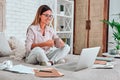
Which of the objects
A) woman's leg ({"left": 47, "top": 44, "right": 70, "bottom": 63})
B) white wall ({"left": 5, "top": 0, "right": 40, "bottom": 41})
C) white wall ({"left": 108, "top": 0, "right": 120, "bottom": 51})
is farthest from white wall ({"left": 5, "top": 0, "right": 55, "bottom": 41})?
white wall ({"left": 108, "top": 0, "right": 120, "bottom": 51})

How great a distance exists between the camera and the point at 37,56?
214 centimetres

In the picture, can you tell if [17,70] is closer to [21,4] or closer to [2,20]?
[2,20]

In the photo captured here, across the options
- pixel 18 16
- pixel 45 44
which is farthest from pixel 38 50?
pixel 18 16

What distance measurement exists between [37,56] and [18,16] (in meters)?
1.62

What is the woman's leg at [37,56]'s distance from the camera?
212 centimetres

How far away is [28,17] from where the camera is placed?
3.78 meters

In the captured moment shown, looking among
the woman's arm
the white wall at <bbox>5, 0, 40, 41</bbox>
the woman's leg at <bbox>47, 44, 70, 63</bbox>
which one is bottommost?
the woman's leg at <bbox>47, 44, 70, 63</bbox>

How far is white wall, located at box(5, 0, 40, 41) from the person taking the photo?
3406 mm

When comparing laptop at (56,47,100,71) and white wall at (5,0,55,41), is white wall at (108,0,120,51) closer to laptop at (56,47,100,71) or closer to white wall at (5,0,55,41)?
white wall at (5,0,55,41)

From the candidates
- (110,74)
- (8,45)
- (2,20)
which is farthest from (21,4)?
(110,74)

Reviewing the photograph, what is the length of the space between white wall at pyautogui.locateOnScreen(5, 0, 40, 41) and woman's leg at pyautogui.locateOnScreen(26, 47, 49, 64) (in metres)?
1.29

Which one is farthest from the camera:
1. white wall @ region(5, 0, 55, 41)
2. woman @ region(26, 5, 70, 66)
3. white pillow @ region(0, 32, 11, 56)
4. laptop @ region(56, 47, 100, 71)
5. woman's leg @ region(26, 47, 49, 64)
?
white wall @ region(5, 0, 55, 41)

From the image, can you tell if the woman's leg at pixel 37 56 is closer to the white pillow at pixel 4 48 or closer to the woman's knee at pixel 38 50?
the woman's knee at pixel 38 50

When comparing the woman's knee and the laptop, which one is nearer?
the laptop
